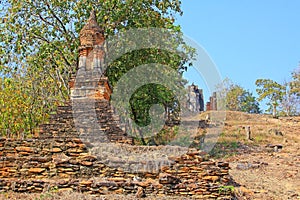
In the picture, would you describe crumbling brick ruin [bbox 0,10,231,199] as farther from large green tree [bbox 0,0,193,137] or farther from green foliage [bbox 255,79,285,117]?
green foliage [bbox 255,79,285,117]

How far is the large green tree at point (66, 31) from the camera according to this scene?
1606cm

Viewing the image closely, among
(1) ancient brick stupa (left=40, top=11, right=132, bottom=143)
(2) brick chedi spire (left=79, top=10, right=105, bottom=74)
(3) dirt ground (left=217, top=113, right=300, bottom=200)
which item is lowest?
(3) dirt ground (left=217, top=113, right=300, bottom=200)

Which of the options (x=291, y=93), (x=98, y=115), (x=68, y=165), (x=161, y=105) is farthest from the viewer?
(x=291, y=93)

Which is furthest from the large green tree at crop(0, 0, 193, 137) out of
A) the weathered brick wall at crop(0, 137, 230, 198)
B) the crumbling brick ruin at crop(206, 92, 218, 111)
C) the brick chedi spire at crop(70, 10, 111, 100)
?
the crumbling brick ruin at crop(206, 92, 218, 111)

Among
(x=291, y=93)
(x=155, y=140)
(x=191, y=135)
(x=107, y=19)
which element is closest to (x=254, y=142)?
(x=191, y=135)

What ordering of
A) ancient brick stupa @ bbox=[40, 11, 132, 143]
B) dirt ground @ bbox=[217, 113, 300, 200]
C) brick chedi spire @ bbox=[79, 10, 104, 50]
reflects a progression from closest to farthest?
dirt ground @ bbox=[217, 113, 300, 200]
ancient brick stupa @ bbox=[40, 11, 132, 143]
brick chedi spire @ bbox=[79, 10, 104, 50]

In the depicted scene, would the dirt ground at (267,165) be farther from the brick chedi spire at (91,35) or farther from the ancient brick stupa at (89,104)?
the brick chedi spire at (91,35)

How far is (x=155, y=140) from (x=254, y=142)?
16.8ft

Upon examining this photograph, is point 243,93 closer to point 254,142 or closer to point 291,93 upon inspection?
point 291,93

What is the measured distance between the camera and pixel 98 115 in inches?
460

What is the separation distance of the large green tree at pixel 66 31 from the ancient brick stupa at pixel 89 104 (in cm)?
145

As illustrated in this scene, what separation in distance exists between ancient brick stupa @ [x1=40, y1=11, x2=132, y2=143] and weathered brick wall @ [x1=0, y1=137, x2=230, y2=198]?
1725 millimetres

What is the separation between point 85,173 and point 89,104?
3.57 meters

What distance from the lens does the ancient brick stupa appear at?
1120 centimetres
